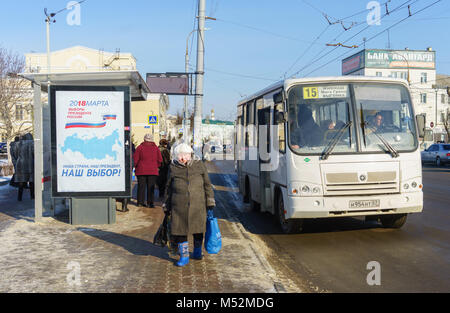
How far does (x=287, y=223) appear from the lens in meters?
9.36

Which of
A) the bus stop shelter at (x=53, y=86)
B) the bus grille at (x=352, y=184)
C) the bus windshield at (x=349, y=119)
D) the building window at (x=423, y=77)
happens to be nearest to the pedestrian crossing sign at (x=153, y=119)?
the bus stop shelter at (x=53, y=86)

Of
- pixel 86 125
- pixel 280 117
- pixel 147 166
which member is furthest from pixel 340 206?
pixel 147 166

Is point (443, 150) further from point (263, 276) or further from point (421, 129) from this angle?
point (263, 276)

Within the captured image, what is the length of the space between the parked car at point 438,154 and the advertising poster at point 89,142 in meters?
32.3

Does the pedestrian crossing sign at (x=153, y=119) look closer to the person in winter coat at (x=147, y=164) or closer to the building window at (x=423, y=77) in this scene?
the person in winter coat at (x=147, y=164)

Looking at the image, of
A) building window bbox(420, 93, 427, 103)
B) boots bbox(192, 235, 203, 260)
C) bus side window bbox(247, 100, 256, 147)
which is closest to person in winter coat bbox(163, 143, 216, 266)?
boots bbox(192, 235, 203, 260)

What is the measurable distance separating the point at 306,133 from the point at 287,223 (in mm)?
1775

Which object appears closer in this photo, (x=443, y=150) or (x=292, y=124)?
(x=292, y=124)

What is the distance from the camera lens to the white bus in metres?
8.45

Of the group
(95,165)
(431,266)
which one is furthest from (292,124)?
(95,165)

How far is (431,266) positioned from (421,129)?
10.3 ft

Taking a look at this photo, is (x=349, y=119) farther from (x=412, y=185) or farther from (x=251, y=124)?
(x=251, y=124)

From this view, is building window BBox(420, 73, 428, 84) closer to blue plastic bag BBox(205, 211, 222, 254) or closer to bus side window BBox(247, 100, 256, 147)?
bus side window BBox(247, 100, 256, 147)
